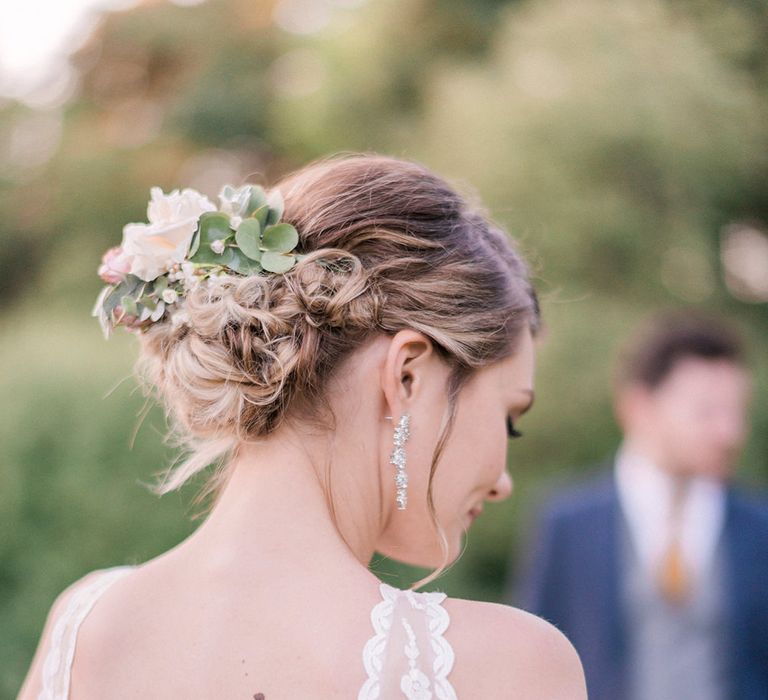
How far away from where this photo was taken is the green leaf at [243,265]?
159 cm

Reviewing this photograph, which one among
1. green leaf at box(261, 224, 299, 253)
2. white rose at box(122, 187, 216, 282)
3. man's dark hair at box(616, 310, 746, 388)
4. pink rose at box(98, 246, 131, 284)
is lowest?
man's dark hair at box(616, 310, 746, 388)

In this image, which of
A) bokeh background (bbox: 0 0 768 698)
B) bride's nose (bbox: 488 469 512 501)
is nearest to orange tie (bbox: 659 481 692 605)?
bokeh background (bbox: 0 0 768 698)

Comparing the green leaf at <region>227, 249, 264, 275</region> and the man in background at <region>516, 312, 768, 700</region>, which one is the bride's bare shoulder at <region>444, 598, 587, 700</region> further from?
the man in background at <region>516, 312, 768, 700</region>

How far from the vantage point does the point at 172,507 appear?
4.84 m

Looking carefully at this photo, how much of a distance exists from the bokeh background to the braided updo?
69.5 inches

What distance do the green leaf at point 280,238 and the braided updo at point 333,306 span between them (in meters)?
0.03

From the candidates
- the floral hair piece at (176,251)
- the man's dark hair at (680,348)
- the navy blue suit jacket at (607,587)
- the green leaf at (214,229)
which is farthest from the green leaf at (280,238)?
the man's dark hair at (680,348)

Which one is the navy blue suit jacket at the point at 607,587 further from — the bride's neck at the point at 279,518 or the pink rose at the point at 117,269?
the pink rose at the point at 117,269

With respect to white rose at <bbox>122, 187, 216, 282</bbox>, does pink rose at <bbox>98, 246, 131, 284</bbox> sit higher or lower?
lower

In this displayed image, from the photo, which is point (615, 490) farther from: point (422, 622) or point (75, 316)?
point (75, 316)

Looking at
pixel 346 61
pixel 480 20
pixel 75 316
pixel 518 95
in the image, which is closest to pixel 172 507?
pixel 75 316

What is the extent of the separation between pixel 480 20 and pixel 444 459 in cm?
823

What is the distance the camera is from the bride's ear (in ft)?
4.91

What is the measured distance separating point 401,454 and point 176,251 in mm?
571
